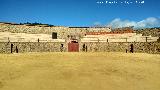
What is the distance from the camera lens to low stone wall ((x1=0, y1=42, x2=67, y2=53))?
1479 inches

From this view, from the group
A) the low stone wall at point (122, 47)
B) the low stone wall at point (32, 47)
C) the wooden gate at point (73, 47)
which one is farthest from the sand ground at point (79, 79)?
the wooden gate at point (73, 47)

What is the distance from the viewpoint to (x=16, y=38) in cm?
4100

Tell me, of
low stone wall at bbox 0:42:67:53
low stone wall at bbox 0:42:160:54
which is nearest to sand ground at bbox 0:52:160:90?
low stone wall at bbox 0:42:160:54

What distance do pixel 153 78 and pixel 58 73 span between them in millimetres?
6095

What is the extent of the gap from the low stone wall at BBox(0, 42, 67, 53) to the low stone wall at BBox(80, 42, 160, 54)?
4266 millimetres

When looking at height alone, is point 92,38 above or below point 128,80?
above

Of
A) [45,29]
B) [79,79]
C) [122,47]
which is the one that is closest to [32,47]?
[45,29]

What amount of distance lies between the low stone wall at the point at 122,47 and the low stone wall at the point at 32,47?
4.27m

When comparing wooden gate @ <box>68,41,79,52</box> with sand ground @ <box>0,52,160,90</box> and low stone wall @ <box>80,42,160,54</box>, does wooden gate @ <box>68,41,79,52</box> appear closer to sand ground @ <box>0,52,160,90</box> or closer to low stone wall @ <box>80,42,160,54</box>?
low stone wall @ <box>80,42,160,54</box>

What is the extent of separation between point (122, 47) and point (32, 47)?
1331 cm

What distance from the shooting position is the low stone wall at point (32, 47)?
37562 millimetres

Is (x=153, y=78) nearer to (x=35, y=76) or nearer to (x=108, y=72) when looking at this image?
(x=108, y=72)

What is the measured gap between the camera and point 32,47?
4009cm

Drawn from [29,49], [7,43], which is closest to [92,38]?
[29,49]
